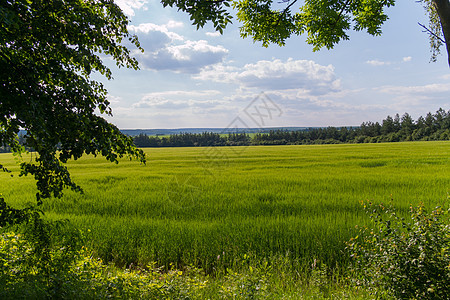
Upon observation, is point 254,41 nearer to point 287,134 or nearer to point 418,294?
point 418,294

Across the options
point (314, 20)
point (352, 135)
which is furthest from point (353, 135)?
point (314, 20)

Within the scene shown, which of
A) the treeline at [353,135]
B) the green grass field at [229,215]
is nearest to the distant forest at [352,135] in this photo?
the treeline at [353,135]

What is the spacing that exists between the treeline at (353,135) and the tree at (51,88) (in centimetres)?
6893

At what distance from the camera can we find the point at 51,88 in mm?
3711

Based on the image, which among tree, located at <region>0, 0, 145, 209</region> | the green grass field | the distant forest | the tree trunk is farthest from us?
the distant forest

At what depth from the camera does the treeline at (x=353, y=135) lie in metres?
77.6

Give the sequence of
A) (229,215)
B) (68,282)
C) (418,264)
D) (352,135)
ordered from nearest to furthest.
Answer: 1. (418,264)
2. (68,282)
3. (229,215)
4. (352,135)

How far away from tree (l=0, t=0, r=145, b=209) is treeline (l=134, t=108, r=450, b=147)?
226ft

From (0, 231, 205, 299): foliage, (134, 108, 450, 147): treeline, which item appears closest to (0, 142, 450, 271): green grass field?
(0, 231, 205, 299): foliage

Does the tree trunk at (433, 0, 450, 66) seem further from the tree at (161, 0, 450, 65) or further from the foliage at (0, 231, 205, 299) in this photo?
the foliage at (0, 231, 205, 299)

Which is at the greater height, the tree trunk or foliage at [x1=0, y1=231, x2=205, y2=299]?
the tree trunk

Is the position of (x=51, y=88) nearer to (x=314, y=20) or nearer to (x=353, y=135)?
(x=314, y=20)

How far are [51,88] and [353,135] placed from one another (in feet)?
344

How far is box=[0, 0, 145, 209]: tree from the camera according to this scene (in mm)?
3053
